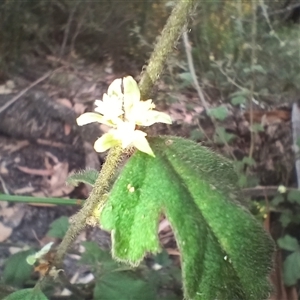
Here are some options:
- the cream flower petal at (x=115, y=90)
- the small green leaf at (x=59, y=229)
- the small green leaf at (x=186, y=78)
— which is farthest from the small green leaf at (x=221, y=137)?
the cream flower petal at (x=115, y=90)

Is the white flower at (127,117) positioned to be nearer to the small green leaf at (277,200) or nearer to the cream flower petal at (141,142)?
the cream flower petal at (141,142)

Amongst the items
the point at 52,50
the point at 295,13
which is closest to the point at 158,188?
the point at 52,50

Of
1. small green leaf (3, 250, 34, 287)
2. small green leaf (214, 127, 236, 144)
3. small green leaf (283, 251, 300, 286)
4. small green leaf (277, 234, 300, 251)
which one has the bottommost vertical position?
small green leaf (283, 251, 300, 286)

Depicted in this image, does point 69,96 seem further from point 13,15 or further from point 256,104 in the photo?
point 256,104

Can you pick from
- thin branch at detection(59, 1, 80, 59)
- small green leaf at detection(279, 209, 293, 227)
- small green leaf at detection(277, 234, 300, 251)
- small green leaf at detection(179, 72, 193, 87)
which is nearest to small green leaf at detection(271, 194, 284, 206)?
small green leaf at detection(279, 209, 293, 227)

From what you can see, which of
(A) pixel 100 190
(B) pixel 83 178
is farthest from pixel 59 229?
(A) pixel 100 190

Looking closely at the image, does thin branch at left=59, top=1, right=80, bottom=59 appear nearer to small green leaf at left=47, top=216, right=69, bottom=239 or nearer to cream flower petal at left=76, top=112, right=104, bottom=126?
small green leaf at left=47, top=216, right=69, bottom=239
